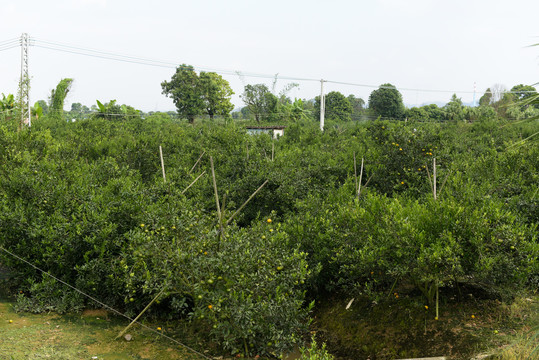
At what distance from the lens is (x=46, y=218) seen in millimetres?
8719

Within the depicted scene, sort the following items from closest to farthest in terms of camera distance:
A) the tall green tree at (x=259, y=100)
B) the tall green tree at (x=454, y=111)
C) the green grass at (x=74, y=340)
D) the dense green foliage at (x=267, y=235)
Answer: the dense green foliage at (x=267, y=235) → the green grass at (x=74, y=340) → the tall green tree at (x=454, y=111) → the tall green tree at (x=259, y=100)

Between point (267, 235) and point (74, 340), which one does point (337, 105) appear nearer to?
point (267, 235)

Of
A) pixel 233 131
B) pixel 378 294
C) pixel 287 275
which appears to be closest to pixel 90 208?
pixel 287 275

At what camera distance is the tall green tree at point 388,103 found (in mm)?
55000

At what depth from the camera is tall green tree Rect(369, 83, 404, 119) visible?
55000 mm

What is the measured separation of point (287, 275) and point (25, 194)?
569 centimetres

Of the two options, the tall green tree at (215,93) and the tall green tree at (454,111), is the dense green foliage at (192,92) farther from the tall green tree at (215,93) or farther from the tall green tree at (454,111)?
the tall green tree at (454,111)

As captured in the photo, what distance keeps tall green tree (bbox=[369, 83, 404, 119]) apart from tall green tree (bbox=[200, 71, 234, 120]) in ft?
59.2

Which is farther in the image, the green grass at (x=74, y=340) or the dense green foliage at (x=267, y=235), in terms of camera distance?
the green grass at (x=74, y=340)

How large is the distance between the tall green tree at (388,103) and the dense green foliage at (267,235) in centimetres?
4441

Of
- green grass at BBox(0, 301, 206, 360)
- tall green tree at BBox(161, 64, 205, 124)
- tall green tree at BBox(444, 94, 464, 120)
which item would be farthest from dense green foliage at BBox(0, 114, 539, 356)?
tall green tree at BBox(161, 64, 205, 124)

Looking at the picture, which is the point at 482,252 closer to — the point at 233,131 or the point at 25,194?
the point at 25,194

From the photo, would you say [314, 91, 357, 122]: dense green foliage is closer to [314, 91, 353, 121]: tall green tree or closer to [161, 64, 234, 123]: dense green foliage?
[314, 91, 353, 121]: tall green tree

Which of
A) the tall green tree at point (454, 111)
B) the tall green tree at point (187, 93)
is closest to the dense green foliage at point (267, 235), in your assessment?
the tall green tree at point (454, 111)
